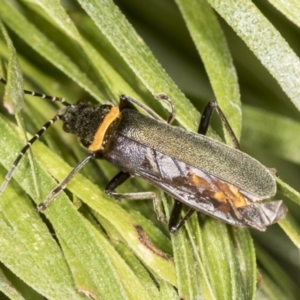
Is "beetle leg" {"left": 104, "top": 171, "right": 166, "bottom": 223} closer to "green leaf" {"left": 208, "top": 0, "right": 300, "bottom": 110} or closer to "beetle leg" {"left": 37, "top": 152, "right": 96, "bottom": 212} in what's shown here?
"beetle leg" {"left": 37, "top": 152, "right": 96, "bottom": 212}

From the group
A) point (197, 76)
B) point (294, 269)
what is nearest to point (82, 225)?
point (197, 76)

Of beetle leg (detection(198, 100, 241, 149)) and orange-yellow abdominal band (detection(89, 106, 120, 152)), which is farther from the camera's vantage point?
orange-yellow abdominal band (detection(89, 106, 120, 152))

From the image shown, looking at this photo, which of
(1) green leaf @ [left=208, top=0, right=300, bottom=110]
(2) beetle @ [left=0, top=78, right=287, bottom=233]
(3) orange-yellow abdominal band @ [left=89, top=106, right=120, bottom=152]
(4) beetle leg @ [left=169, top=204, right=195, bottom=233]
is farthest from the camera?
(3) orange-yellow abdominal band @ [left=89, top=106, right=120, bottom=152]

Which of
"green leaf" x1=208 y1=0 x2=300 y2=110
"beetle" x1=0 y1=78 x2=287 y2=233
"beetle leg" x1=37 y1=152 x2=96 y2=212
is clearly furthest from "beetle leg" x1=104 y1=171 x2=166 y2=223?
"green leaf" x1=208 y1=0 x2=300 y2=110

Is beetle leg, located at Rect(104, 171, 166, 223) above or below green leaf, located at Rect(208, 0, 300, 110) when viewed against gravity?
below

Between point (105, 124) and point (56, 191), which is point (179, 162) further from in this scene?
point (56, 191)

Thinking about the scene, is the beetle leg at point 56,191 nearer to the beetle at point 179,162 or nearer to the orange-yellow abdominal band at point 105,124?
the beetle at point 179,162

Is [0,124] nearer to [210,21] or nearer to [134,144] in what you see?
[134,144]
